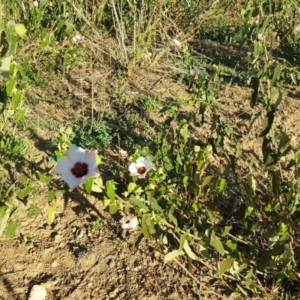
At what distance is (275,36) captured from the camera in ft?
11.3

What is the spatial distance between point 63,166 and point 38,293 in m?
0.49

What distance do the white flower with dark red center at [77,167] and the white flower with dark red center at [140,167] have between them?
303 mm

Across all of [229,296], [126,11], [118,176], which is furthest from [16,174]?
[126,11]

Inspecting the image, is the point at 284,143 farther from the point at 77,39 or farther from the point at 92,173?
the point at 77,39

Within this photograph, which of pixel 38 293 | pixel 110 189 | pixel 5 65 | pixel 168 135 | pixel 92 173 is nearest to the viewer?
pixel 5 65

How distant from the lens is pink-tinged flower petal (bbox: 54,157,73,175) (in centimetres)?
143

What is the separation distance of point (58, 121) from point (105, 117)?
9.7 inches

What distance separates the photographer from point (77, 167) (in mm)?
1401

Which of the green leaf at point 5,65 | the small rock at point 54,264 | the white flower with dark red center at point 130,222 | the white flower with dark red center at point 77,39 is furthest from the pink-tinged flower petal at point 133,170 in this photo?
the white flower with dark red center at point 77,39

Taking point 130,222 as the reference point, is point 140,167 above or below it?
above

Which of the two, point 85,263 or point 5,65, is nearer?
point 5,65

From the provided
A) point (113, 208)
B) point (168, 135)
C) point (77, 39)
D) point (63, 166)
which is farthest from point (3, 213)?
point (77, 39)

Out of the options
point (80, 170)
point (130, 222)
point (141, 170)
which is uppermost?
point (80, 170)

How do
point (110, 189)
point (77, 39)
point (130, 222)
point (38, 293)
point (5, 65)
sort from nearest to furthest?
point (5, 65)
point (110, 189)
point (38, 293)
point (130, 222)
point (77, 39)
